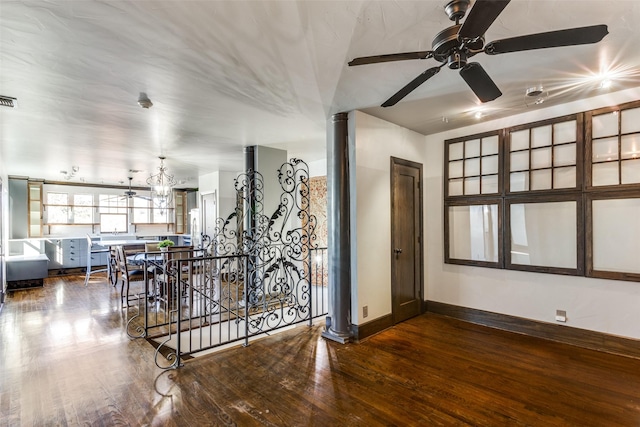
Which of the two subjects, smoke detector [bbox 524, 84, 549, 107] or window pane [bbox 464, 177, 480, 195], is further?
window pane [bbox 464, 177, 480, 195]

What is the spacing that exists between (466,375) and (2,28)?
4.32m

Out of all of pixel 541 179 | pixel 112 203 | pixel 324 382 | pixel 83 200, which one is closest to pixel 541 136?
pixel 541 179

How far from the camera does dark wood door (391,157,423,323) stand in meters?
4.03

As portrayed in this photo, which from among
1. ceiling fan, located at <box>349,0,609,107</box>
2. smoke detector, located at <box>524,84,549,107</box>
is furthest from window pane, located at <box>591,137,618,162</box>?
ceiling fan, located at <box>349,0,609,107</box>

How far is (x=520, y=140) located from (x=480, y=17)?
117 inches

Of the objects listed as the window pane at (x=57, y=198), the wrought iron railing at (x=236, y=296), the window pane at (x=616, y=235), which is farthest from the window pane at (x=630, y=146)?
the window pane at (x=57, y=198)

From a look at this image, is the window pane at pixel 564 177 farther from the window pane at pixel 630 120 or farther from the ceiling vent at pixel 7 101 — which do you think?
the ceiling vent at pixel 7 101

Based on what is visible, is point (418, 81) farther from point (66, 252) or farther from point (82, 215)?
point (82, 215)

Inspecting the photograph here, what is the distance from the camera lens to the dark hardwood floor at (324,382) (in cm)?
216

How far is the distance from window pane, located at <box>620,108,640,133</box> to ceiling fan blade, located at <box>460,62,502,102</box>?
6.90 feet

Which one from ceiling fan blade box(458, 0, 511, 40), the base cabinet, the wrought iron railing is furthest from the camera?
the base cabinet

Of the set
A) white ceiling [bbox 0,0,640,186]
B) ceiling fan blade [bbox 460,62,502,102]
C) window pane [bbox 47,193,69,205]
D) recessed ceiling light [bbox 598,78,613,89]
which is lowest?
window pane [bbox 47,193,69,205]

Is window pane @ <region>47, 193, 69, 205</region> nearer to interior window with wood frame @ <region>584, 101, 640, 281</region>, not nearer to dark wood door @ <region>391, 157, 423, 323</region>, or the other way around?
dark wood door @ <region>391, 157, 423, 323</region>

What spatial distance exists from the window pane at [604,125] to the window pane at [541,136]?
1.31ft
